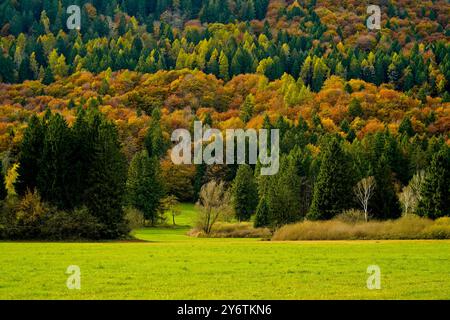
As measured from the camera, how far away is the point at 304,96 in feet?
596

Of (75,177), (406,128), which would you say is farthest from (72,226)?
(406,128)

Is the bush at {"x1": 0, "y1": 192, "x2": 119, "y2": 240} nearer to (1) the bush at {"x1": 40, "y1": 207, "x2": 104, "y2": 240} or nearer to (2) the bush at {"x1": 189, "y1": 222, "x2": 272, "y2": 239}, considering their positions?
(1) the bush at {"x1": 40, "y1": 207, "x2": 104, "y2": 240}

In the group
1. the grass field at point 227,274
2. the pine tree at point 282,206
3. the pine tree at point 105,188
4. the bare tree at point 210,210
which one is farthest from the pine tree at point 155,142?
the grass field at point 227,274

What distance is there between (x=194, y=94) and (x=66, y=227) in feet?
456

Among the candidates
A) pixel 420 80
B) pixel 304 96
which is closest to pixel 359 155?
pixel 304 96

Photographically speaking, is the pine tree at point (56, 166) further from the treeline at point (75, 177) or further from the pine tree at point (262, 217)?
the pine tree at point (262, 217)

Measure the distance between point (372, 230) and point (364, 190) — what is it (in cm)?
1627

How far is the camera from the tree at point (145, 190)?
9938 cm

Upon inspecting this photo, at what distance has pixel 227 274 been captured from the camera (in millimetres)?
29594

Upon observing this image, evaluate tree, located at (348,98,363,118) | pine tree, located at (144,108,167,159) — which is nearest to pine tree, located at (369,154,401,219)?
pine tree, located at (144,108,167,159)

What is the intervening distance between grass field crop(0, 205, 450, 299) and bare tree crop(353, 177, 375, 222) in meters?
30.2

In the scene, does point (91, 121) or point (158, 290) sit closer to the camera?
point (158, 290)
